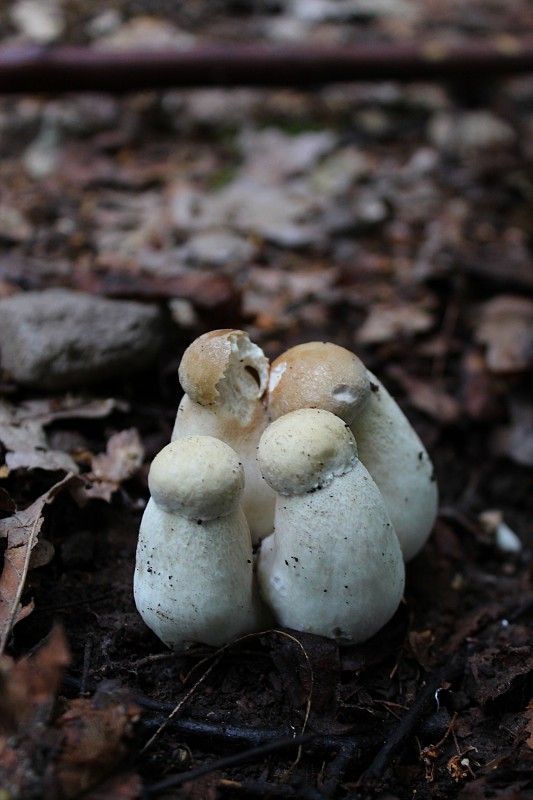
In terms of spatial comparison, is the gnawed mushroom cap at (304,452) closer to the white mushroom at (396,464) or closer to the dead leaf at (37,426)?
the white mushroom at (396,464)

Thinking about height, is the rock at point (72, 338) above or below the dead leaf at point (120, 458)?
above

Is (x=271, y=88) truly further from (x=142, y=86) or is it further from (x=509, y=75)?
(x=509, y=75)

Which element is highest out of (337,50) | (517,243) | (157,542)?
(337,50)

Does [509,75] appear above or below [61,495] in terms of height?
above

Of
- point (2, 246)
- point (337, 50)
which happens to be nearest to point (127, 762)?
point (2, 246)

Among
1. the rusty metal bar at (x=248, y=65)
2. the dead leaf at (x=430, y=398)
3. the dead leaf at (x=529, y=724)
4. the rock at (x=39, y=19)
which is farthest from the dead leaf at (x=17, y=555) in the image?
the rock at (x=39, y=19)

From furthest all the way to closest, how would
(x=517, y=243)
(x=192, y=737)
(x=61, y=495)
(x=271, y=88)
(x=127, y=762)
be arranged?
(x=271, y=88) → (x=517, y=243) → (x=61, y=495) → (x=192, y=737) → (x=127, y=762)

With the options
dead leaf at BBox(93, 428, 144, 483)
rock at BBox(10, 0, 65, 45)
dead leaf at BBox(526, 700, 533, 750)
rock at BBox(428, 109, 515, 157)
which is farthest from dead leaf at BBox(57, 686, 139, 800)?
rock at BBox(10, 0, 65, 45)
